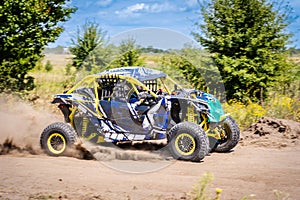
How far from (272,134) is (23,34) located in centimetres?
927

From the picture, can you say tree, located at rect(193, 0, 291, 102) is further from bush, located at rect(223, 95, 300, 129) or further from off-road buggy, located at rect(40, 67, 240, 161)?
off-road buggy, located at rect(40, 67, 240, 161)

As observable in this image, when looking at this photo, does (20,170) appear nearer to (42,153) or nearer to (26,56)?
(42,153)

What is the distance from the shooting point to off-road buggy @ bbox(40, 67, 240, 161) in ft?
28.4

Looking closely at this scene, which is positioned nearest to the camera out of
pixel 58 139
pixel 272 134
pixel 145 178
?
pixel 145 178

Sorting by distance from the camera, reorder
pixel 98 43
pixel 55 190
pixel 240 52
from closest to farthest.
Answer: pixel 55 190 < pixel 240 52 < pixel 98 43

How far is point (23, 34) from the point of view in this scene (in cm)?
1479

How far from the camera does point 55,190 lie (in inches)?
243

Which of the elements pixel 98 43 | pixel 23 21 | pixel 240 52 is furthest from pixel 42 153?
pixel 98 43

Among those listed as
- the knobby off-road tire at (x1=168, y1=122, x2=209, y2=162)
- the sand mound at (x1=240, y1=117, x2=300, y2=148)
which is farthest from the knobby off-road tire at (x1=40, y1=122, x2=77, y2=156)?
the sand mound at (x1=240, y1=117, x2=300, y2=148)

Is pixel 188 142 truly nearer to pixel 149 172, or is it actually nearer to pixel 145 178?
pixel 149 172

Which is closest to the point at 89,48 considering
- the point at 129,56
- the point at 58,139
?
the point at 129,56

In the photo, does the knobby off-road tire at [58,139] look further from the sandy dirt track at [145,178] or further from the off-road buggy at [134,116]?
the sandy dirt track at [145,178]

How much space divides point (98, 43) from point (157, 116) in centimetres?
1265

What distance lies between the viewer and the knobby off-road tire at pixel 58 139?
8906mm
